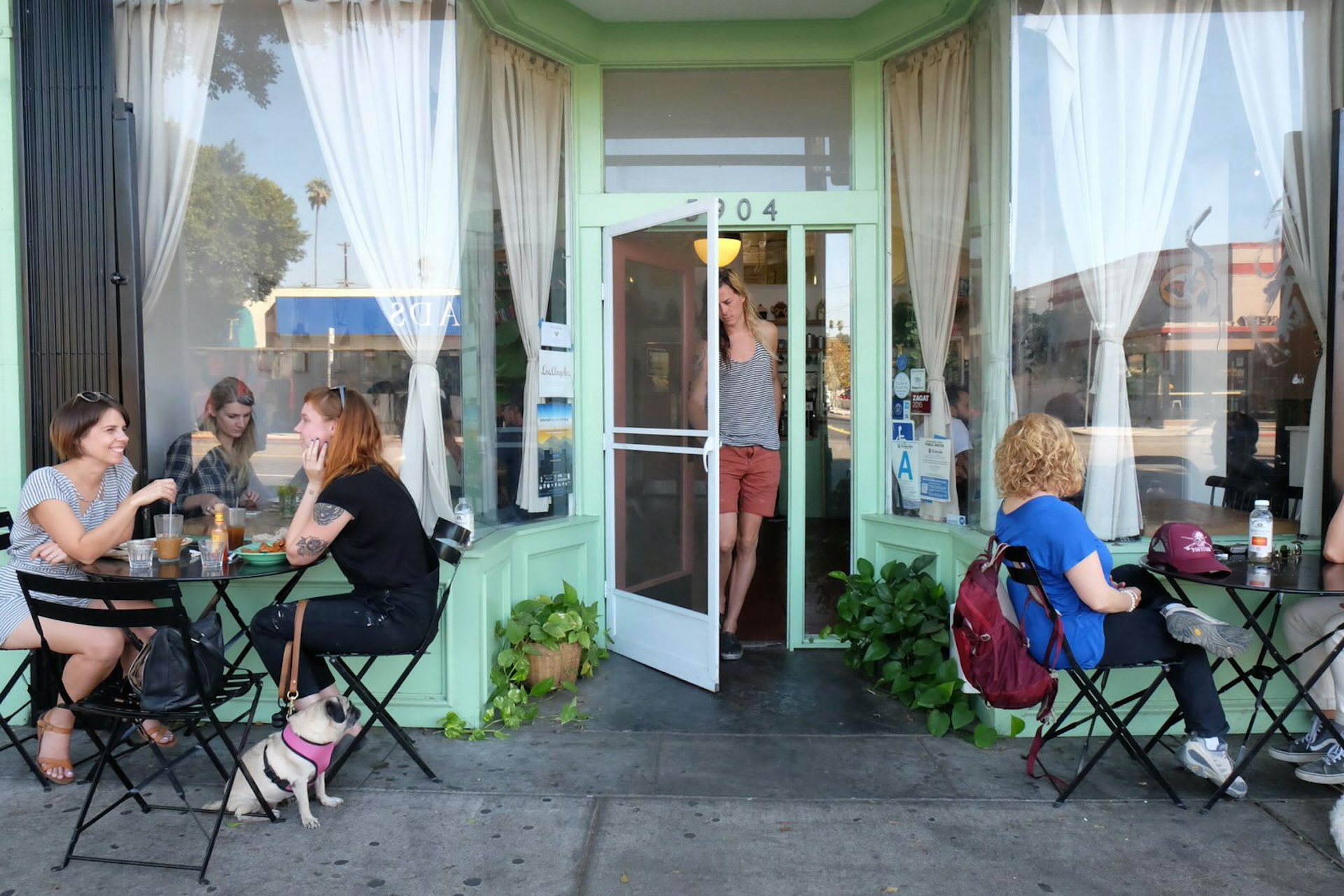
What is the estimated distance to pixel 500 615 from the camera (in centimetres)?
437

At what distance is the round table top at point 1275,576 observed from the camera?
3.10 metres

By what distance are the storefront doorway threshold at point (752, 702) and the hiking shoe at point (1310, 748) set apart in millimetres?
1290

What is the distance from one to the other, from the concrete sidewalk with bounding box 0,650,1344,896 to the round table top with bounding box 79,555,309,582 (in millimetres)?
797

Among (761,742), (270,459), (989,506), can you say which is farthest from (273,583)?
(989,506)

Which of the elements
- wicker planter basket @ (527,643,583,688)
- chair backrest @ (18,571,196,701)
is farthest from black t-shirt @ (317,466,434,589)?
wicker planter basket @ (527,643,583,688)

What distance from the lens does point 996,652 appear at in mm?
3137

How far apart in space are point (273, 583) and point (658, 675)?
5.92 feet

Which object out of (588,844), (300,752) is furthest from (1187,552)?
(300,752)

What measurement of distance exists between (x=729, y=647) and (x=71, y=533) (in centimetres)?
298

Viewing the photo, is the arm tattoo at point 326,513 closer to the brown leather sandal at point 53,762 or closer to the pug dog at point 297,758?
the pug dog at point 297,758

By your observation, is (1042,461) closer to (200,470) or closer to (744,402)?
(744,402)

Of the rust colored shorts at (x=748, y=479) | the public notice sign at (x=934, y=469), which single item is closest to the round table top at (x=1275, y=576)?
the public notice sign at (x=934, y=469)

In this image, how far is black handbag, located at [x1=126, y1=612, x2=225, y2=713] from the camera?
2.93m

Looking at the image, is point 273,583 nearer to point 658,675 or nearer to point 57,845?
point 57,845
